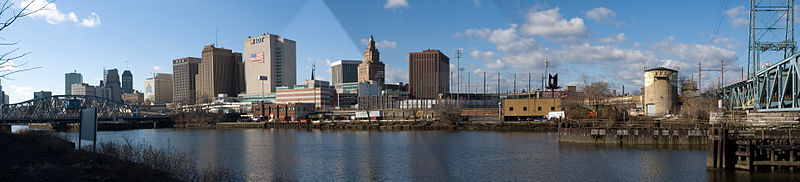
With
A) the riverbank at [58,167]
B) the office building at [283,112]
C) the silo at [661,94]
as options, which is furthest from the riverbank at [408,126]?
the riverbank at [58,167]

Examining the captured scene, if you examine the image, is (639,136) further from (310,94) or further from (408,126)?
(310,94)

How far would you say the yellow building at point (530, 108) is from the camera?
8606 centimetres

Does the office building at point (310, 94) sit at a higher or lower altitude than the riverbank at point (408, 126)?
higher

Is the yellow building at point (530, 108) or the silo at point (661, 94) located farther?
the yellow building at point (530, 108)

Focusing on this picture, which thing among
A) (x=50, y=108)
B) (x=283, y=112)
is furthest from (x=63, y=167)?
(x=50, y=108)

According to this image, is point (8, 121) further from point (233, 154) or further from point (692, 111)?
point (692, 111)

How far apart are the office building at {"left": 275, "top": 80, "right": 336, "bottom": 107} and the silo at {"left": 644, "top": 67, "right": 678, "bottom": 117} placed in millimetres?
123413

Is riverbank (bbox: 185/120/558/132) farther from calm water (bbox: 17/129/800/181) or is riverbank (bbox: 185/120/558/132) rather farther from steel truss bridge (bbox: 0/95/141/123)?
steel truss bridge (bbox: 0/95/141/123)

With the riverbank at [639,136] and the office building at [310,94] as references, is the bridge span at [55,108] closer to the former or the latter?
the office building at [310,94]

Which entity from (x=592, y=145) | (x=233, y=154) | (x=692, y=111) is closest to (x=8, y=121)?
(x=233, y=154)

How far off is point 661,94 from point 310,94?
129633mm

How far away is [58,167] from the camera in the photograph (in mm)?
19188

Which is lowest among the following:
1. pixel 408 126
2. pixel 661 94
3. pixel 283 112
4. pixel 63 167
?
pixel 408 126

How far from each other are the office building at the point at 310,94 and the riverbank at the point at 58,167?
15490 centimetres
